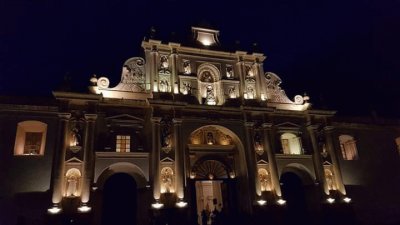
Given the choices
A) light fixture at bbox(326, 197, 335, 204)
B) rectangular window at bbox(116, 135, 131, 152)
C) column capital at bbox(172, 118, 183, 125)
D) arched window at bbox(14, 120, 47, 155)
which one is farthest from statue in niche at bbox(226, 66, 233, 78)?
arched window at bbox(14, 120, 47, 155)

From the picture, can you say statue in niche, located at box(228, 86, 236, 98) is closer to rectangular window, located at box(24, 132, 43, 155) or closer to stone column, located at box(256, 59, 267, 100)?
stone column, located at box(256, 59, 267, 100)

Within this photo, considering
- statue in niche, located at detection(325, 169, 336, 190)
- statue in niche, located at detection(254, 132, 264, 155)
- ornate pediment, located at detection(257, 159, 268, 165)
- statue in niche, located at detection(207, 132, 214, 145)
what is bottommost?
statue in niche, located at detection(325, 169, 336, 190)

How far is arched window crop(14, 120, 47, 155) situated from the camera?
22.7 meters

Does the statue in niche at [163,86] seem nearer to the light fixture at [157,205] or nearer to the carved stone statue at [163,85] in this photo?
the carved stone statue at [163,85]

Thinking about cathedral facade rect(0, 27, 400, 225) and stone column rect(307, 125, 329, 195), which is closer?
cathedral facade rect(0, 27, 400, 225)

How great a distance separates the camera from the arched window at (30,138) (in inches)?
894

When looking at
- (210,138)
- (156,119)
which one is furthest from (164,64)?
(210,138)

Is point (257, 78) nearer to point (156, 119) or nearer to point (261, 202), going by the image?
point (156, 119)

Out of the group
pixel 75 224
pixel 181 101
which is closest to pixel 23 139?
pixel 75 224

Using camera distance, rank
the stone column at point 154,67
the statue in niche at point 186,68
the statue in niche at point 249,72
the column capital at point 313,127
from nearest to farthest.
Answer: the stone column at point 154,67 < the statue in niche at point 186,68 < the column capital at point 313,127 < the statue in niche at point 249,72

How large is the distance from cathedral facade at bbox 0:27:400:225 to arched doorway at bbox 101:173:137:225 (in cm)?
7

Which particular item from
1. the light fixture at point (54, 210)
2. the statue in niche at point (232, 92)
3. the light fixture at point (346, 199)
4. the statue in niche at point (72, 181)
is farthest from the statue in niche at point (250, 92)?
the light fixture at point (54, 210)

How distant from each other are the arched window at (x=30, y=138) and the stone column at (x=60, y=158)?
140 cm

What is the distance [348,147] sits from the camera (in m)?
32.2
